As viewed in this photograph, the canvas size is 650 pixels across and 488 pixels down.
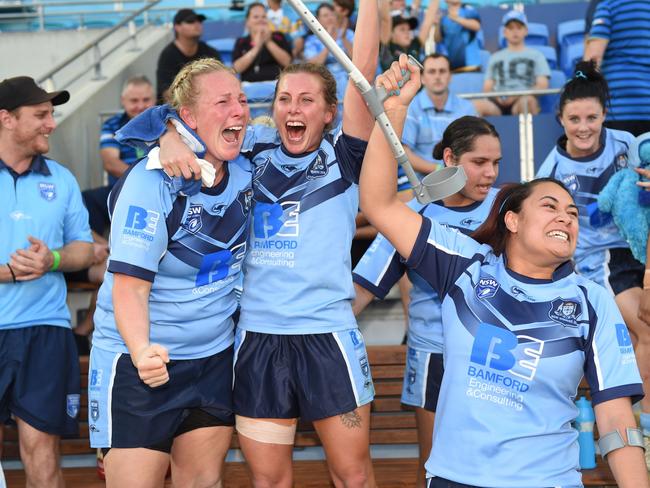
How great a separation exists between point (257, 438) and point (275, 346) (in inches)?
12.8

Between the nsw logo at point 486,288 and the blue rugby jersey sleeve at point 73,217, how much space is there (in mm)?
2501

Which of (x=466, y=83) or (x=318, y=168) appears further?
(x=466, y=83)

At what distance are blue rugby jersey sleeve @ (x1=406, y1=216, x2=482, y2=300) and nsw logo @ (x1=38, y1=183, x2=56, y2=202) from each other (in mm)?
2293

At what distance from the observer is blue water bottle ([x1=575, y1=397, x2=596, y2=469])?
4715mm

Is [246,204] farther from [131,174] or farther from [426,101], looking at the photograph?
[426,101]

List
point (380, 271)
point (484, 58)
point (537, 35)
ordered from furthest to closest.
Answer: point (537, 35)
point (484, 58)
point (380, 271)

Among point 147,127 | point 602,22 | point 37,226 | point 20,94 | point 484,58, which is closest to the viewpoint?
point 147,127

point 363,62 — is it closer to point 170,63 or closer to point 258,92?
point 258,92

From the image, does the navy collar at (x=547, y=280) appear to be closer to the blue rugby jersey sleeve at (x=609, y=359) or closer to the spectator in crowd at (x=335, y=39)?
the blue rugby jersey sleeve at (x=609, y=359)

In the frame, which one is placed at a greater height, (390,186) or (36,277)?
(390,186)

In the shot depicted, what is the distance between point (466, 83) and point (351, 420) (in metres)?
5.42

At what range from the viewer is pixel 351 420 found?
11.0 feet

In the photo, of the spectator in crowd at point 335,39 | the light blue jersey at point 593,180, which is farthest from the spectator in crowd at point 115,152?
the light blue jersey at point 593,180

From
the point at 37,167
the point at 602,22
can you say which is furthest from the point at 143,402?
the point at 602,22
